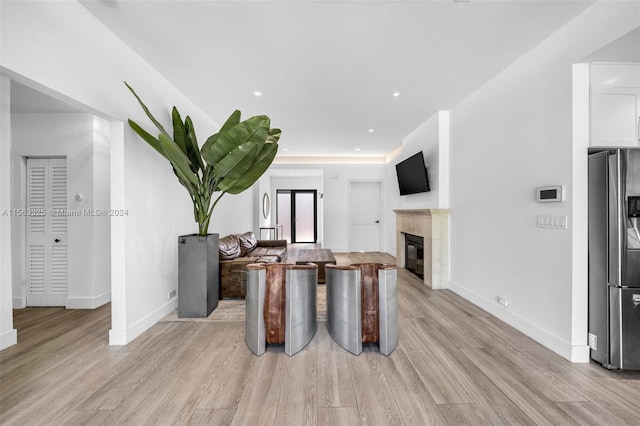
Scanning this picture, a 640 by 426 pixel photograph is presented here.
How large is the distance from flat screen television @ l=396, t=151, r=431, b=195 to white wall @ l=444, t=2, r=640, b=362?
37.0 inches

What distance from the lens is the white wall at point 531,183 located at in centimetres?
228

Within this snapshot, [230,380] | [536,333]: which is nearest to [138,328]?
[230,380]

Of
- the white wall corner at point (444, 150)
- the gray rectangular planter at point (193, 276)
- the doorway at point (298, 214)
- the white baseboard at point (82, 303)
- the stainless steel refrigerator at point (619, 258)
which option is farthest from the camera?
the doorway at point (298, 214)

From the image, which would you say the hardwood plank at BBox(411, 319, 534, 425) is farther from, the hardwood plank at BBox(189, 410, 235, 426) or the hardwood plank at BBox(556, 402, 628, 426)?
the hardwood plank at BBox(189, 410, 235, 426)

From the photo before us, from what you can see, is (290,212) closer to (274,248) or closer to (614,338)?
(274,248)

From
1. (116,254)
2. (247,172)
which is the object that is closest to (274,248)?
(247,172)

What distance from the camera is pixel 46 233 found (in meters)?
3.63

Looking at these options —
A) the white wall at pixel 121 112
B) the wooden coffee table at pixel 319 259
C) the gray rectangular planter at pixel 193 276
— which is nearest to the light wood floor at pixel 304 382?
the gray rectangular planter at pixel 193 276

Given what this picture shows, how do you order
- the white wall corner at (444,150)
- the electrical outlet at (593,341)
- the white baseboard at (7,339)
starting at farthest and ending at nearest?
the white wall corner at (444,150)
the white baseboard at (7,339)
the electrical outlet at (593,341)

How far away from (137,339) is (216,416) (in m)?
1.53

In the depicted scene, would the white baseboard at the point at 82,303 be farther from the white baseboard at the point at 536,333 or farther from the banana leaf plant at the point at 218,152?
the white baseboard at the point at 536,333

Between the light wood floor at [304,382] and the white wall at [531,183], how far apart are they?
0.39 metres

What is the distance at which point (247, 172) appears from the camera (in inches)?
120

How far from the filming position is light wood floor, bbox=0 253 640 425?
1675 mm
